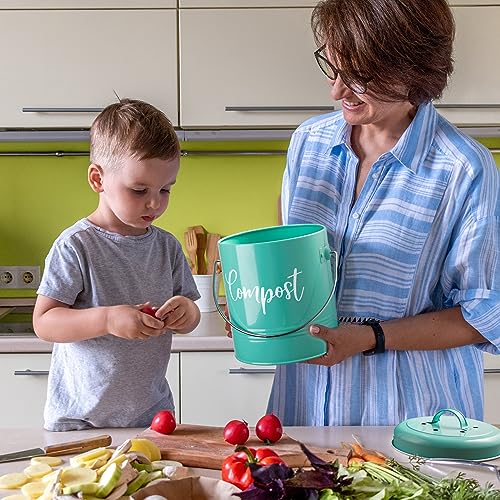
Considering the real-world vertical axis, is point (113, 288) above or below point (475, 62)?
below

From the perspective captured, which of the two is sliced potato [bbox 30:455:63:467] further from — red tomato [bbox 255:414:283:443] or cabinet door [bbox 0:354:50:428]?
cabinet door [bbox 0:354:50:428]

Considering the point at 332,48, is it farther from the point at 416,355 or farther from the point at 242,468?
the point at 242,468

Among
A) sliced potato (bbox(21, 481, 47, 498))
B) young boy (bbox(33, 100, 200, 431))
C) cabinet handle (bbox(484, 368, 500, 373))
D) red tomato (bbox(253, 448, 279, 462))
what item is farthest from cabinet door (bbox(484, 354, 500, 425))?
sliced potato (bbox(21, 481, 47, 498))

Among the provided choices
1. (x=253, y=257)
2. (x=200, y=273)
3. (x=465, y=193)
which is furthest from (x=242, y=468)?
(x=200, y=273)

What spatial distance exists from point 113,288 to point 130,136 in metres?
0.27

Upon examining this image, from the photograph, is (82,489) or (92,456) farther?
(92,456)

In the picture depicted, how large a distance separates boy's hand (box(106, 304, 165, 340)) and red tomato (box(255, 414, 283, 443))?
228 mm

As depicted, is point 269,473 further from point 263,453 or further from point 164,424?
point 164,424

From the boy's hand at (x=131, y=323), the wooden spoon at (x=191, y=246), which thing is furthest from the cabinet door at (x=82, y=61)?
the boy's hand at (x=131, y=323)

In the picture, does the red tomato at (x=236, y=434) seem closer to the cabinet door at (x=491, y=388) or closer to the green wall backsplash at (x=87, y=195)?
the cabinet door at (x=491, y=388)

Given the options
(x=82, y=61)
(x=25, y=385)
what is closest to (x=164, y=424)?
(x=25, y=385)

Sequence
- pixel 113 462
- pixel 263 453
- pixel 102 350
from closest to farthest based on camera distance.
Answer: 1. pixel 113 462
2. pixel 263 453
3. pixel 102 350

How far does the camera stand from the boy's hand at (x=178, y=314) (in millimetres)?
1483

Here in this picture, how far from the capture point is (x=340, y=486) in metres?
1.07
